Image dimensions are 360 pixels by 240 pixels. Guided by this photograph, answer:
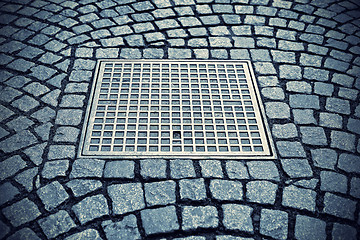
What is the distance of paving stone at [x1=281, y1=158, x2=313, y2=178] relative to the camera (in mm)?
2363

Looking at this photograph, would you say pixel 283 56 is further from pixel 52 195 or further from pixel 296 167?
pixel 52 195

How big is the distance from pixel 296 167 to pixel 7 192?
2.12m

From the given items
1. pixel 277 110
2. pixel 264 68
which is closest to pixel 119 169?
pixel 277 110

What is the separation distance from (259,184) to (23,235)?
63.5 inches

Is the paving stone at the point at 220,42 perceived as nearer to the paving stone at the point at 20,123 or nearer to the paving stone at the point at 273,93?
the paving stone at the point at 273,93

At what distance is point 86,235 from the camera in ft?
Result: 6.46

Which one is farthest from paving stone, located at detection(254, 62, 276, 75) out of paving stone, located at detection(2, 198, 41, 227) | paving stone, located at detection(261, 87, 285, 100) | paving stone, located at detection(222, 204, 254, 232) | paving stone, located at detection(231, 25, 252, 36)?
paving stone, located at detection(2, 198, 41, 227)

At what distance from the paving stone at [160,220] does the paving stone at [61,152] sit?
2.56ft

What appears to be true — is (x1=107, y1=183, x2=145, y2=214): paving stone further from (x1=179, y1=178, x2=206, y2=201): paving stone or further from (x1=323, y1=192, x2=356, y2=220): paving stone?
(x1=323, y1=192, x2=356, y2=220): paving stone

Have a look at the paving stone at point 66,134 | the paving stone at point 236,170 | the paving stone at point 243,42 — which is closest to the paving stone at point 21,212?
the paving stone at point 66,134

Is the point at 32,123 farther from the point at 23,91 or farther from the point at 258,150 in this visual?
Result: the point at 258,150

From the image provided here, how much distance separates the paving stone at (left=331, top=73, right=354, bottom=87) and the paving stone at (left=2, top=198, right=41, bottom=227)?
2.93 meters

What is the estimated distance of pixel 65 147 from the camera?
2.48 meters

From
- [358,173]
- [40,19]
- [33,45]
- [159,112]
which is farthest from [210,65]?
[40,19]
